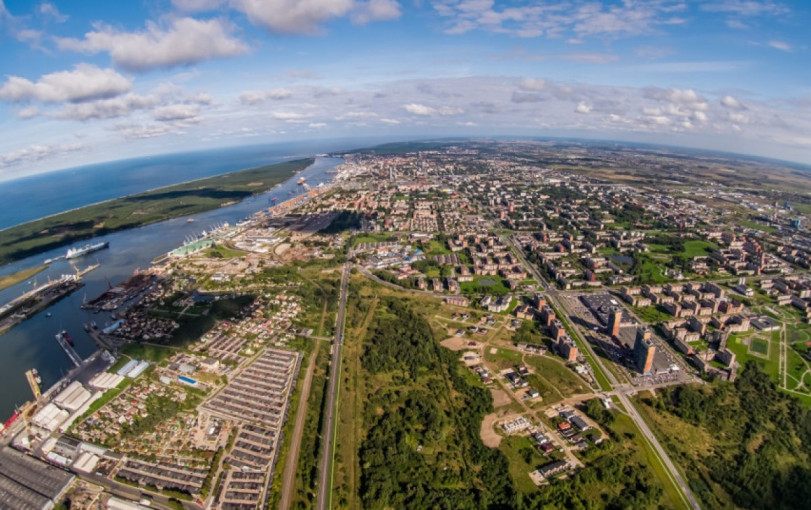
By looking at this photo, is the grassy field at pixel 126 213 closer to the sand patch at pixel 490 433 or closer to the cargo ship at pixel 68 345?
the cargo ship at pixel 68 345

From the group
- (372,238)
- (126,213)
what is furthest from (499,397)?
(126,213)

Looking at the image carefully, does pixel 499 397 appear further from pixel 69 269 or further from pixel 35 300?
pixel 69 269

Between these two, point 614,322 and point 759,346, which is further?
point 614,322

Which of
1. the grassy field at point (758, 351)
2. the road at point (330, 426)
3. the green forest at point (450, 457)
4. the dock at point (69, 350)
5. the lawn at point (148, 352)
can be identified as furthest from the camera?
the dock at point (69, 350)

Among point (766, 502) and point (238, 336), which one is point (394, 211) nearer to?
point (238, 336)

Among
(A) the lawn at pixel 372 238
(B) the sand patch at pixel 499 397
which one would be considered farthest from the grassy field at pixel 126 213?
(B) the sand patch at pixel 499 397

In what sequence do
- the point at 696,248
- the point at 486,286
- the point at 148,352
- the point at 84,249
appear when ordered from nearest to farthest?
the point at 148,352 → the point at 486,286 → the point at 696,248 → the point at 84,249
